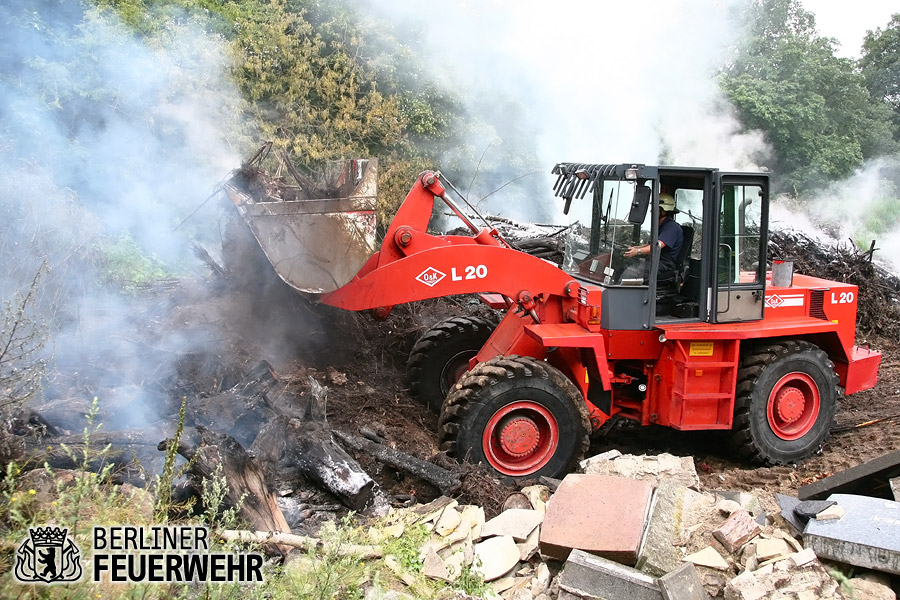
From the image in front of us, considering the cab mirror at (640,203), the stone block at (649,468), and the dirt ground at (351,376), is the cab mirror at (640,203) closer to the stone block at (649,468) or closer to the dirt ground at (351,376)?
the stone block at (649,468)

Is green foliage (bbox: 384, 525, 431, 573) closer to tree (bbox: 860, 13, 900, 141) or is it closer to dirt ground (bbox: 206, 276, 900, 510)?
dirt ground (bbox: 206, 276, 900, 510)

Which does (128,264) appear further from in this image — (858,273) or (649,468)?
(858,273)

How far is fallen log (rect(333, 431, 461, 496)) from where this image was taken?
18.5 feet

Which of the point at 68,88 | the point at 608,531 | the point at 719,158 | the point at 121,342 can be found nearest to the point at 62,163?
the point at 68,88

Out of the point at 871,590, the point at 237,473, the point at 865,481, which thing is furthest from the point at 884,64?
the point at 237,473

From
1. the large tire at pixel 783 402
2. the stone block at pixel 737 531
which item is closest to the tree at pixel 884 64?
the large tire at pixel 783 402

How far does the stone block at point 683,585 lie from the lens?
3818 mm

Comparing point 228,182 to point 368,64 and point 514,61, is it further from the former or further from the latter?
point 514,61

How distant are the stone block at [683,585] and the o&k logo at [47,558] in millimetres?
2881

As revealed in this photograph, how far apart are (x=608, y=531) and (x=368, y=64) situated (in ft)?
39.5

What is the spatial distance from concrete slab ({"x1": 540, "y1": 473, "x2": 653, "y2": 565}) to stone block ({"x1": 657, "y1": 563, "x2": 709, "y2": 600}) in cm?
34

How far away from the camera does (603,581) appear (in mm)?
4012

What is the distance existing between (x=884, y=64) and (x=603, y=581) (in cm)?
3173

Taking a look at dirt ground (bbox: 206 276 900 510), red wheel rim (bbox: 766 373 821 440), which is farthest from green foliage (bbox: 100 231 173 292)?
red wheel rim (bbox: 766 373 821 440)
